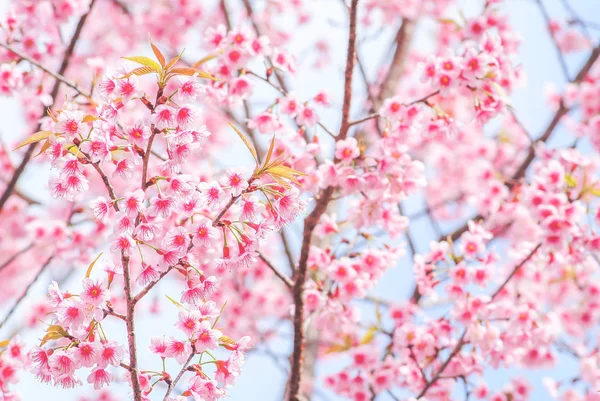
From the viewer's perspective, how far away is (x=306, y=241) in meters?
2.85

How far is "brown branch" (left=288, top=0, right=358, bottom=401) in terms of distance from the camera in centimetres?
274

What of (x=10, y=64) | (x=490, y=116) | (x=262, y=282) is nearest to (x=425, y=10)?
(x=262, y=282)

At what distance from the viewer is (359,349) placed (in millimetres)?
3533

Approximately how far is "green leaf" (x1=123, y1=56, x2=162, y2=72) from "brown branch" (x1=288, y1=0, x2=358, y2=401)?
1.10m

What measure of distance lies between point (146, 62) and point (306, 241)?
127cm

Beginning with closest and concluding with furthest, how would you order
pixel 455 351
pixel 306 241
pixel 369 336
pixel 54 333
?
1. pixel 54 333
2. pixel 306 241
3. pixel 455 351
4. pixel 369 336

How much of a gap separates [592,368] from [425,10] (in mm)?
4053

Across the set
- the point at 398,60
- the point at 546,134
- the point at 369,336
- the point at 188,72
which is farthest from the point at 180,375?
the point at 398,60

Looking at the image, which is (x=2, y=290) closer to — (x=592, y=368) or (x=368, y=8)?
(x=368, y=8)

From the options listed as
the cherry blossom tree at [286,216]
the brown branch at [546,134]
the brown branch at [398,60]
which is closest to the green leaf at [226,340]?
the cherry blossom tree at [286,216]

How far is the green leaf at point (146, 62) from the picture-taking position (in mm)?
1795

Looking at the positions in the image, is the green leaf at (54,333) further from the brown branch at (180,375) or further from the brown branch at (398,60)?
the brown branch at (398,60)

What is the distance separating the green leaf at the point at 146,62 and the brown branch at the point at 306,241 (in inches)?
43.5

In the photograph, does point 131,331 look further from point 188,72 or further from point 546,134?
point 546,134
